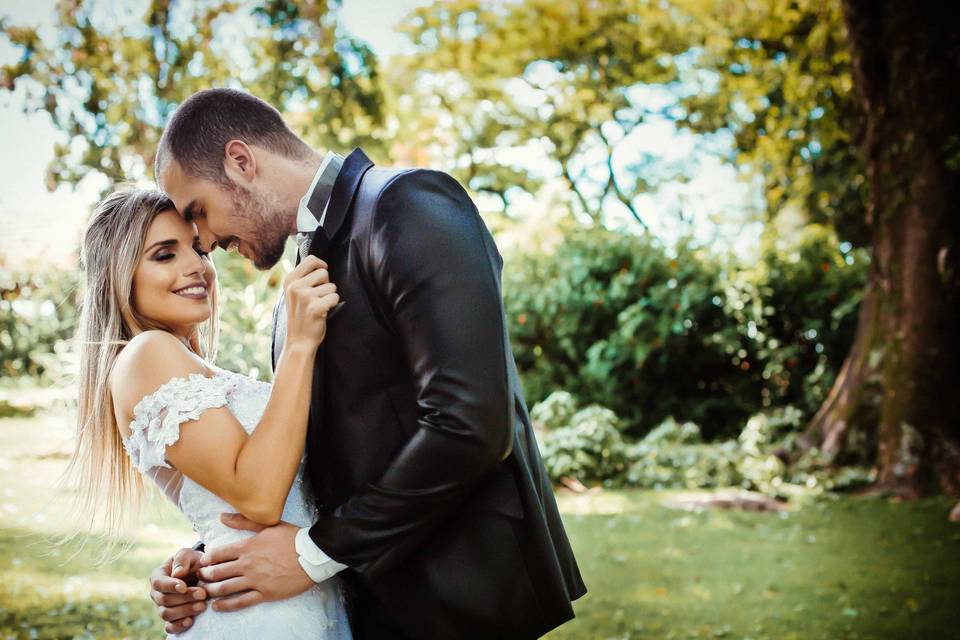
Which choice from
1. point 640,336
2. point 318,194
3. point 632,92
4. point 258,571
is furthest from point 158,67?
point 632,92

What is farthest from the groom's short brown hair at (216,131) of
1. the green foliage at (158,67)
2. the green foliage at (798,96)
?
the green foliage at (158,67)

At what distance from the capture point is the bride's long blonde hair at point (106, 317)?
2270mm

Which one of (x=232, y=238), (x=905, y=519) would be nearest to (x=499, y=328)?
(x=232, y=238)

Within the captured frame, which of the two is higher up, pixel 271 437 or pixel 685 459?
pixel 271 437

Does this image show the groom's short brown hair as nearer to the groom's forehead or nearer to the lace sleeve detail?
the groom's forehead

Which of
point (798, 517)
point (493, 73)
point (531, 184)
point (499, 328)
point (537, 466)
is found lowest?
point (798, 517)

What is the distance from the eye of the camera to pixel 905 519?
21.8 feet

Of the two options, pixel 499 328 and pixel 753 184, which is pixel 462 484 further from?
pixel 753 184

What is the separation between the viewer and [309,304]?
181 centimetres

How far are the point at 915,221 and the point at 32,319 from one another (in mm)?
11672

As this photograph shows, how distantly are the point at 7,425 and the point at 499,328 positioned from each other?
1072 cm

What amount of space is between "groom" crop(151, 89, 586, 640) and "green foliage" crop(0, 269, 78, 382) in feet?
37.5

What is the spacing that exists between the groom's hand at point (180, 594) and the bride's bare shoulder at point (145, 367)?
1.28 ft

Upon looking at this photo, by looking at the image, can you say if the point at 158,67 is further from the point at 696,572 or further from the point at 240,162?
the point at 240,162
